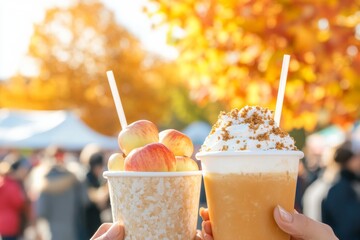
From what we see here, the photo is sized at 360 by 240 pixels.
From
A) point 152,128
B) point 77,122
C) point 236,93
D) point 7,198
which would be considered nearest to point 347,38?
point 236,93

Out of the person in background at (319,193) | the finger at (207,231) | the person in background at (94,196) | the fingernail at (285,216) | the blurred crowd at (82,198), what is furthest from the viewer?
the person in background at (94,196)

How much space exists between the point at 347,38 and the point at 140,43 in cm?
2518

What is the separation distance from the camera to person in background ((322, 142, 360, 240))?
525cm

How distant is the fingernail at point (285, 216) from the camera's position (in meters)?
1.88

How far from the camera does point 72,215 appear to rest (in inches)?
283

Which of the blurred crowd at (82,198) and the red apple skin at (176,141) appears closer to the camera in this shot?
the red apple skin at (176,141)

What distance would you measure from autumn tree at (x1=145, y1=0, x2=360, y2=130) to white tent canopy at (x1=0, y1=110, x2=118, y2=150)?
441 inches

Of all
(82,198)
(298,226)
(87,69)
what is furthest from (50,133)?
(298,226)

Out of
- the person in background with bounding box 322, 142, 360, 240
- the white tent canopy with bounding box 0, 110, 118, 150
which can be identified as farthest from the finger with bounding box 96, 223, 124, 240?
the white tent canopy with bounding box 0, 110, 118, 150

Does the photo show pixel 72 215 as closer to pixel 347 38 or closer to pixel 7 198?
pixel 7 198

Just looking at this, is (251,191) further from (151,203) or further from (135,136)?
(135,136)

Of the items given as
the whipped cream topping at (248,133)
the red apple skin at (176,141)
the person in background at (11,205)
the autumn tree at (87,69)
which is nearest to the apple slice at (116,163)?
the red apple skin at (176,141)

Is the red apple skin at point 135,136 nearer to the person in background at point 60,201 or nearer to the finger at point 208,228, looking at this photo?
the finger at point 208,228

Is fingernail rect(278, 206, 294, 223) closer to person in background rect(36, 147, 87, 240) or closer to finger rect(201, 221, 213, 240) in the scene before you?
finger rect(201, 221, 213, 240)
